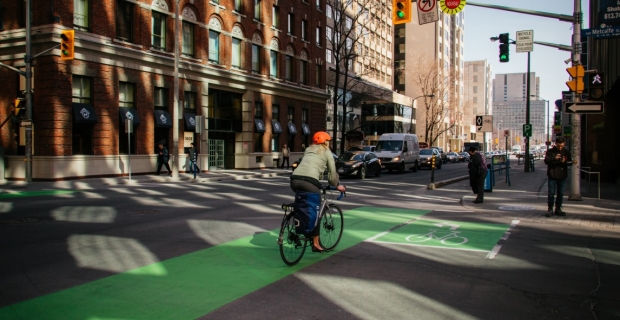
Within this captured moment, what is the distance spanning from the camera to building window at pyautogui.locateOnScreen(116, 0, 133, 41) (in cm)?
2634

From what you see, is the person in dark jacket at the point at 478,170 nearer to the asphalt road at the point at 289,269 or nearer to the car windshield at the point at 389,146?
the asphalt road at the point at 289,269

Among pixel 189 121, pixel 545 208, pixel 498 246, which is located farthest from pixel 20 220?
pixel 189 121

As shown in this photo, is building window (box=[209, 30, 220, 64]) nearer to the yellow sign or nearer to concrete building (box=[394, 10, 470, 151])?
the yellow sign

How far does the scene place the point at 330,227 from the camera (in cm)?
775

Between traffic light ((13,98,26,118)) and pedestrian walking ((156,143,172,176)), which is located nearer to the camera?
traffic light ((13,98,26,118))

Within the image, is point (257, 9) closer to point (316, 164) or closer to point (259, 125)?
point (259, 125)

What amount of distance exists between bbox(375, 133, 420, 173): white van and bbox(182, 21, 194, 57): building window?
13843 mm

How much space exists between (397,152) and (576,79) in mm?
18567

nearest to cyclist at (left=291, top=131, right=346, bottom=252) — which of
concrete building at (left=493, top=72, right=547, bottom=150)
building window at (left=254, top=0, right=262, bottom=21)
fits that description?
building window at (left=254, top=0, right=262, bottom=21)

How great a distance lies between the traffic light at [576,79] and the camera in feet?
47.2

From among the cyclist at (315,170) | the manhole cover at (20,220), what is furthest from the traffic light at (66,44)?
the cyclist at (315,170)

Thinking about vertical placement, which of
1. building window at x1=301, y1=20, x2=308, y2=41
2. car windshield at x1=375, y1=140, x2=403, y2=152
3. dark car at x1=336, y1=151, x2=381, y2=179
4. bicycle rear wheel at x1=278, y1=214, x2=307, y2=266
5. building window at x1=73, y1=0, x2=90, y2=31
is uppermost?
building window at x1=301, y1=20, x2=308, y2=41

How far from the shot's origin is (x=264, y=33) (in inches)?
1508

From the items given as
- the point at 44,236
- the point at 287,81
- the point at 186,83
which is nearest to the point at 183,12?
the point at 186,83
